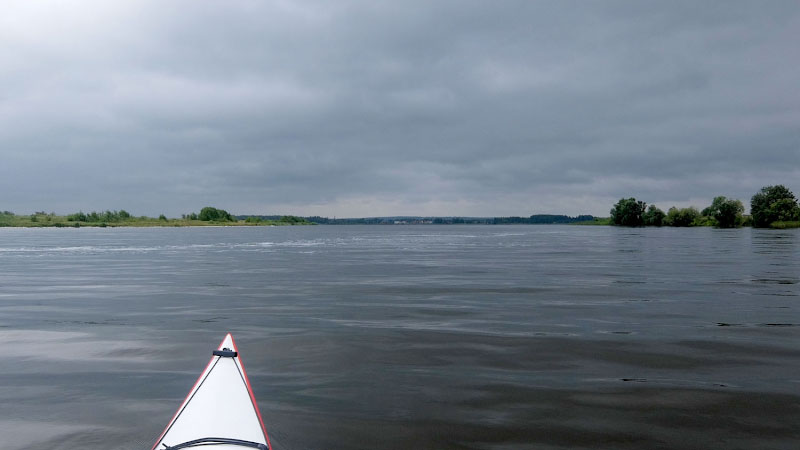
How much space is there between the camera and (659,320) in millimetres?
18484

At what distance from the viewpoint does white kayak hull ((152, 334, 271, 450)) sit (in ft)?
19.7

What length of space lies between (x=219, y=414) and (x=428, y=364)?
23.9 ft

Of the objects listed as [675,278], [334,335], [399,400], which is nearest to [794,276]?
[675,278]

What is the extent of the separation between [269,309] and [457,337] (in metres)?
9.37

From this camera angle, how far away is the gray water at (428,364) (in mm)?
8664

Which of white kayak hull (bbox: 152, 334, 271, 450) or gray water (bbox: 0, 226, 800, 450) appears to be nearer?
white kayak hull (bbox: 152, 334, 271, 450)

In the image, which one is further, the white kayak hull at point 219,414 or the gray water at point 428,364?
the gray water at point 428,364

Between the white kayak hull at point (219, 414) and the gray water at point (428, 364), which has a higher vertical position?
the white kayak hull at point (219, 414)

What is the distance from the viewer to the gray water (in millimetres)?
8664

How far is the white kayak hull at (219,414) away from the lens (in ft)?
19.7

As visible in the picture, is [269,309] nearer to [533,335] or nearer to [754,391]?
[533,335]

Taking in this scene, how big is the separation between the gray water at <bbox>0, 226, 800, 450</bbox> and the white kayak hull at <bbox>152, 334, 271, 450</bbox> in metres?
2.13

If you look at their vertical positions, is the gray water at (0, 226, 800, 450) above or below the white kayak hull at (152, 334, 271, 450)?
below

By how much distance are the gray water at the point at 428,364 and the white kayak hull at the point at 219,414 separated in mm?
2126
